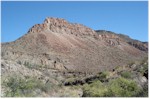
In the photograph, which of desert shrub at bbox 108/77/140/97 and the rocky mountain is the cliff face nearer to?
the rocky mountain

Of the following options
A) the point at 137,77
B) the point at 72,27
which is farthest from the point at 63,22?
the point at 137,77

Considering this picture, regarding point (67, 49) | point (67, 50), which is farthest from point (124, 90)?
point (67, 49)

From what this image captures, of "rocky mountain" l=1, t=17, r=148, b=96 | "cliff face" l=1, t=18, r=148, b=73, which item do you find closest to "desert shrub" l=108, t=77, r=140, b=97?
"rocky mountain" l=1, t=17, r=148, b=96

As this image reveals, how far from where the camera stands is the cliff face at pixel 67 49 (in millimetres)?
60531

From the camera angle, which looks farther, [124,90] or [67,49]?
[67,49]

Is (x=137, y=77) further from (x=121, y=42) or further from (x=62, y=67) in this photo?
(x=121, y=42)

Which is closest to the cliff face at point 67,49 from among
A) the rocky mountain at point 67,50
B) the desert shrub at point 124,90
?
the rocky mountain at point 67,50

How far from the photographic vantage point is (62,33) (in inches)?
3565

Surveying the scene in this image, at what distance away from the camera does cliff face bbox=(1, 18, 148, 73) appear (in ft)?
199

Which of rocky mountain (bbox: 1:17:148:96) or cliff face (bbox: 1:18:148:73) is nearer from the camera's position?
rocky mountain (bbox: 1:17:148:96)

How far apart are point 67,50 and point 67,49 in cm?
72

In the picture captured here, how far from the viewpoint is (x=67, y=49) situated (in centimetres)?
7644

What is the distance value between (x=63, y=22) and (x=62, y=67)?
122 feet

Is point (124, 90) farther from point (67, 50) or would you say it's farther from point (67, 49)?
point (67, 49)
